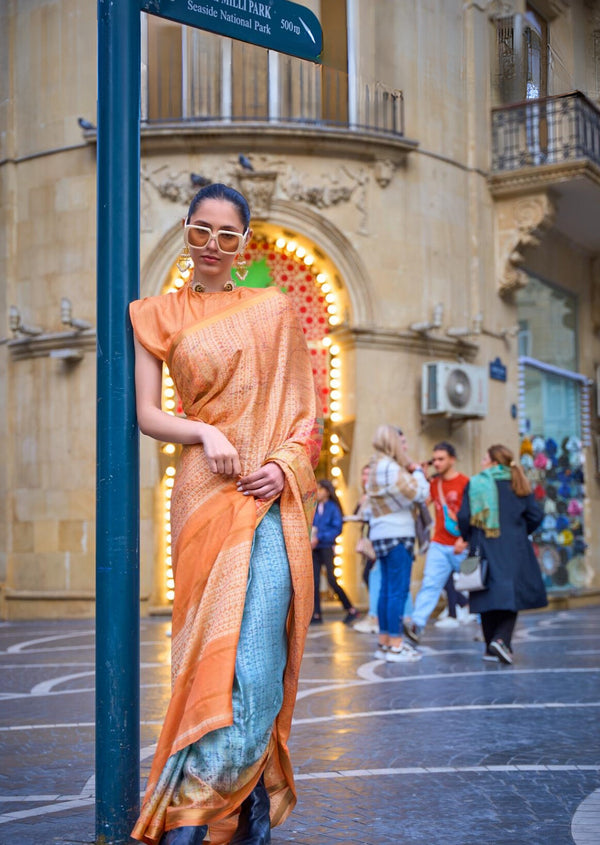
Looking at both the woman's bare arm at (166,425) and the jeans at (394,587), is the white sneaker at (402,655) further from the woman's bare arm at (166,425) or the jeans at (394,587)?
the woman's bare arm at (166,425)

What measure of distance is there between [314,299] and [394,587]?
7.55m

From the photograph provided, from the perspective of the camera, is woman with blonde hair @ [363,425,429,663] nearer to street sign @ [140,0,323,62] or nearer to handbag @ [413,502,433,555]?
handbag @ [413,502,433,555]

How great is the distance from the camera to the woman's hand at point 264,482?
11.4ft

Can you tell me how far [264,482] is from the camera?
3.47 m

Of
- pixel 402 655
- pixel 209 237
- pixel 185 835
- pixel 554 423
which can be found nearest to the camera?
pixel 185 835

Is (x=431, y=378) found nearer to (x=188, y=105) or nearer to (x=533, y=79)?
(x=188, y=105)

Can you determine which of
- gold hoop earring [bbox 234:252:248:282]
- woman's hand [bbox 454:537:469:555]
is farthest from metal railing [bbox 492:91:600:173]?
gold hoop earring [bbox 234:252:248:282]

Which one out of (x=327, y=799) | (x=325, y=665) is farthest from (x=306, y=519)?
(x=325, y=665)

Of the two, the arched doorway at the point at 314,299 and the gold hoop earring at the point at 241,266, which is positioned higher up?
the arched doorway at the point at 314,299

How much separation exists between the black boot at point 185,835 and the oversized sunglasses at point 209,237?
171 centimetres

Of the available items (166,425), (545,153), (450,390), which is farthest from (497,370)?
(166,425)

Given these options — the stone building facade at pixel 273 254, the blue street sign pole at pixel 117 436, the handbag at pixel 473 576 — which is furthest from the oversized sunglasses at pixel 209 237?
the stone building facade at pixel 273 254

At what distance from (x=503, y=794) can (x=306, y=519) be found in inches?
67.8

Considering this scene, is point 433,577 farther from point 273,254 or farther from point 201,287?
point 201,287
